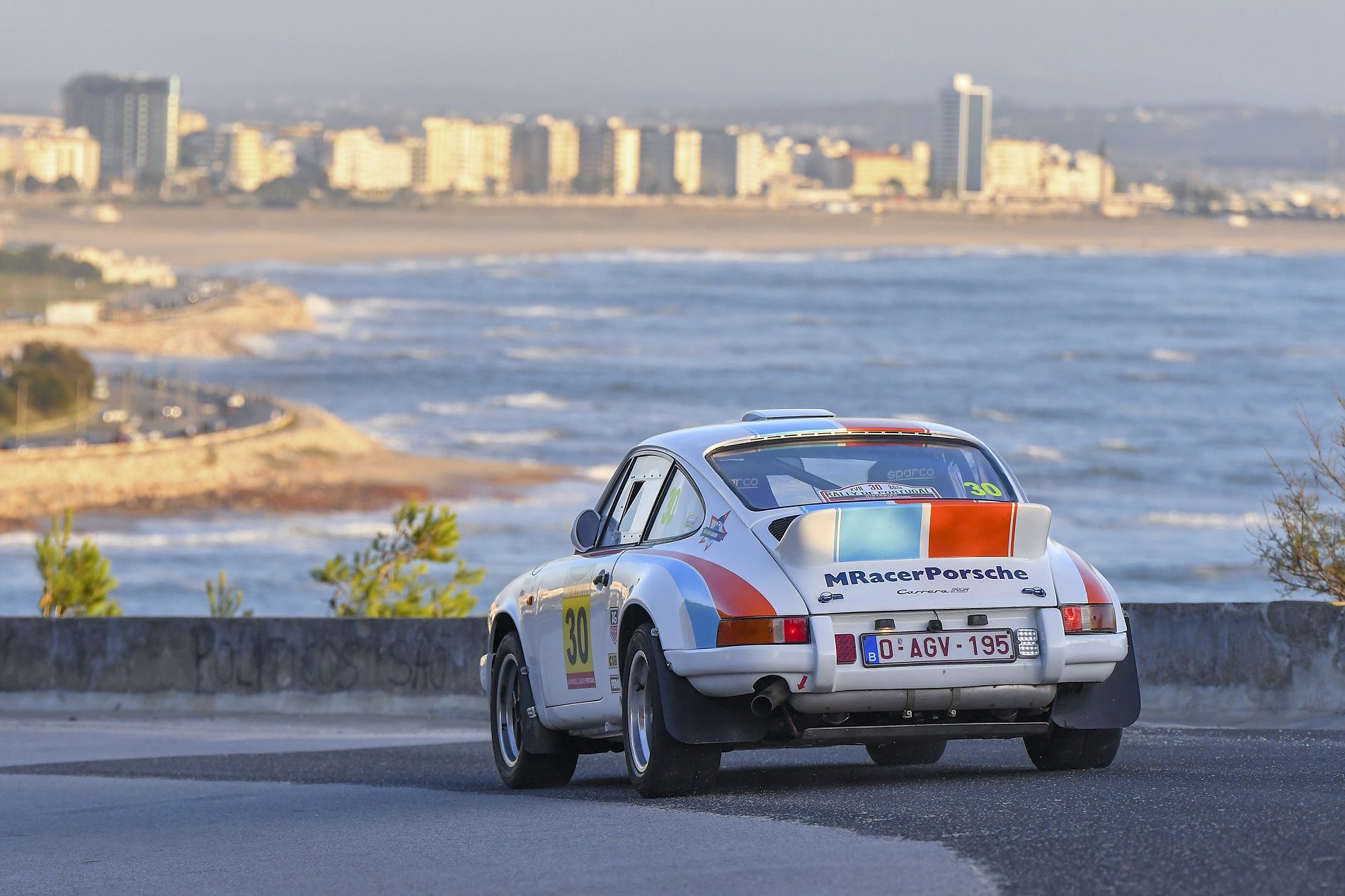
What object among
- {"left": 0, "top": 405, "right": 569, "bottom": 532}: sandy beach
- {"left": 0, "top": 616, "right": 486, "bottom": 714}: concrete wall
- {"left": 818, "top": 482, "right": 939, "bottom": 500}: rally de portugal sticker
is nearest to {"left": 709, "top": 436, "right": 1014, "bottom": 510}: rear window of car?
{"left": 818, "top": 482, "right": 939, "bottom": 500}: rally de portugal sticker

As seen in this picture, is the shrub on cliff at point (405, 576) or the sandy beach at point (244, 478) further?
the sandy beach at point (244, 478)

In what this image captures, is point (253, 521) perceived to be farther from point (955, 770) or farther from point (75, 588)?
point (955, 770)

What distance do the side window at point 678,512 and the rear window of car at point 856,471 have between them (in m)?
0.17

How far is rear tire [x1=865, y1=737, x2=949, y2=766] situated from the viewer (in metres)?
10.0

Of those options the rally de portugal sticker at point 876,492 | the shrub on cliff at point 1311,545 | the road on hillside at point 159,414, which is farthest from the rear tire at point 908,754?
the road on hillside at point 159,414

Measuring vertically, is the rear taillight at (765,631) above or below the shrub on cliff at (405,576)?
above

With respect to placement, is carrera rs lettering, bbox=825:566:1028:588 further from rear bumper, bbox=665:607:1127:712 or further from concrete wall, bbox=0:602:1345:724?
concrete wall, bbox=0:602:1345:724

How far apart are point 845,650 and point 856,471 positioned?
1.11m

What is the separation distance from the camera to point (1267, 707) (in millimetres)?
12875

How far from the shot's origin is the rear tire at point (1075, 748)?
27.1ft

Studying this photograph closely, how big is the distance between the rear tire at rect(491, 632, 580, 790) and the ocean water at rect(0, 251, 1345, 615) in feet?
102

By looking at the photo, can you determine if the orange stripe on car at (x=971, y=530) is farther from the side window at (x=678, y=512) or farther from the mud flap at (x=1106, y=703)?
the side window at (x=678, y=512)

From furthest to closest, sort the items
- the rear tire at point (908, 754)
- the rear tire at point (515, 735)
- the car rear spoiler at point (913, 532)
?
the rear tire at point (908, 754) → the rear tire at point (515, 735) → the car rear spoiler at point (913, 532)

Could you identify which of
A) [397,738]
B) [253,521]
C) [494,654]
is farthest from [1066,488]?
[494,654]
